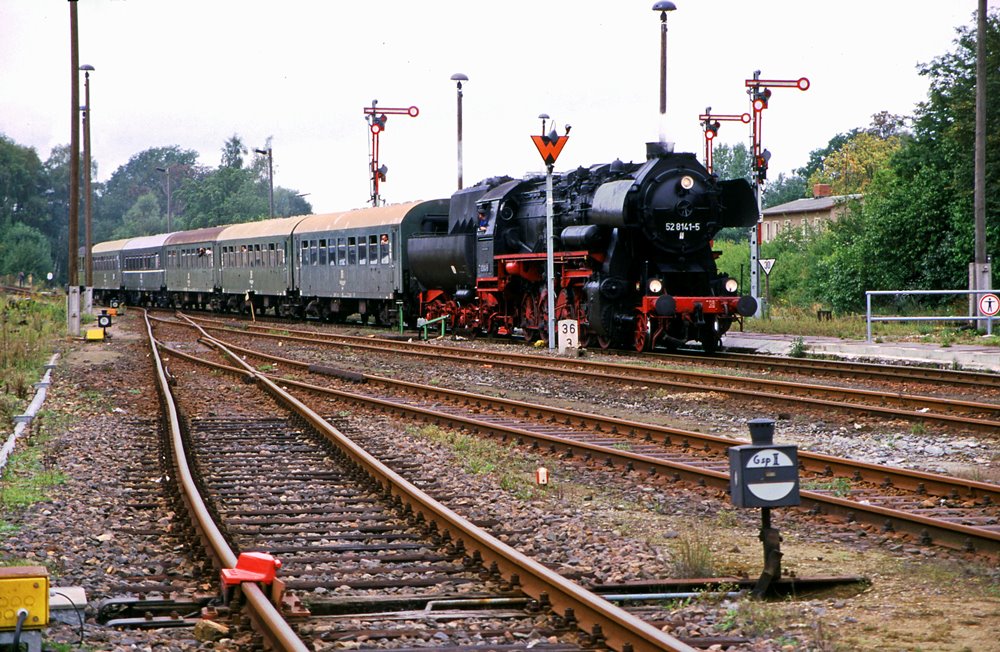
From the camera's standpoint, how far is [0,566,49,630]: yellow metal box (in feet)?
15.5

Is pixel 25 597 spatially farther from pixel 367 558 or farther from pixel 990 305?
pixel 990 305

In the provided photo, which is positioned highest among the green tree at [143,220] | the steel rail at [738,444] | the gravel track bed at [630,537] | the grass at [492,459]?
the green tree at [143,220]

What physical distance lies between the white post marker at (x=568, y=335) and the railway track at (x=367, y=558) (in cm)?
1069

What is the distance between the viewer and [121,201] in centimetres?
17512

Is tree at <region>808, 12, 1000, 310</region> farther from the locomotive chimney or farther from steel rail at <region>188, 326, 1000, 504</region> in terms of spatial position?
steel rail at <region>188, 326, 1000, 504</region>

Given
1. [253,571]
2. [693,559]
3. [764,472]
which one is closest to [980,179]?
[764,472]

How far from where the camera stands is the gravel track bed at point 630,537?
5309mm

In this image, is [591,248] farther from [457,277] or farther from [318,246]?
[318,246]

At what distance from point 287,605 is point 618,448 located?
18.3ft

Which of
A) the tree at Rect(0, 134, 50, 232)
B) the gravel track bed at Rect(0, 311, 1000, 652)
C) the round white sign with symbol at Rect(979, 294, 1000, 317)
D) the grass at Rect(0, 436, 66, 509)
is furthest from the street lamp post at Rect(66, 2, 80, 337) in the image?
the tree at Rect(0, 134, 50, 232)

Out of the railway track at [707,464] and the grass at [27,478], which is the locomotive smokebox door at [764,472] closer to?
the railway track at [707,464]

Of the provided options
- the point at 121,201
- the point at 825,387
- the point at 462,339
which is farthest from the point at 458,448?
the point at 121,201

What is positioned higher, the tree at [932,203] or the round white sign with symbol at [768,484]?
the tree at [932,203]

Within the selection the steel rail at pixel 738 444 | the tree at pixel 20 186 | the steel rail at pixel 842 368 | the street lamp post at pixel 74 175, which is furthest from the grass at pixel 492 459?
the tree at pixel 20 186
